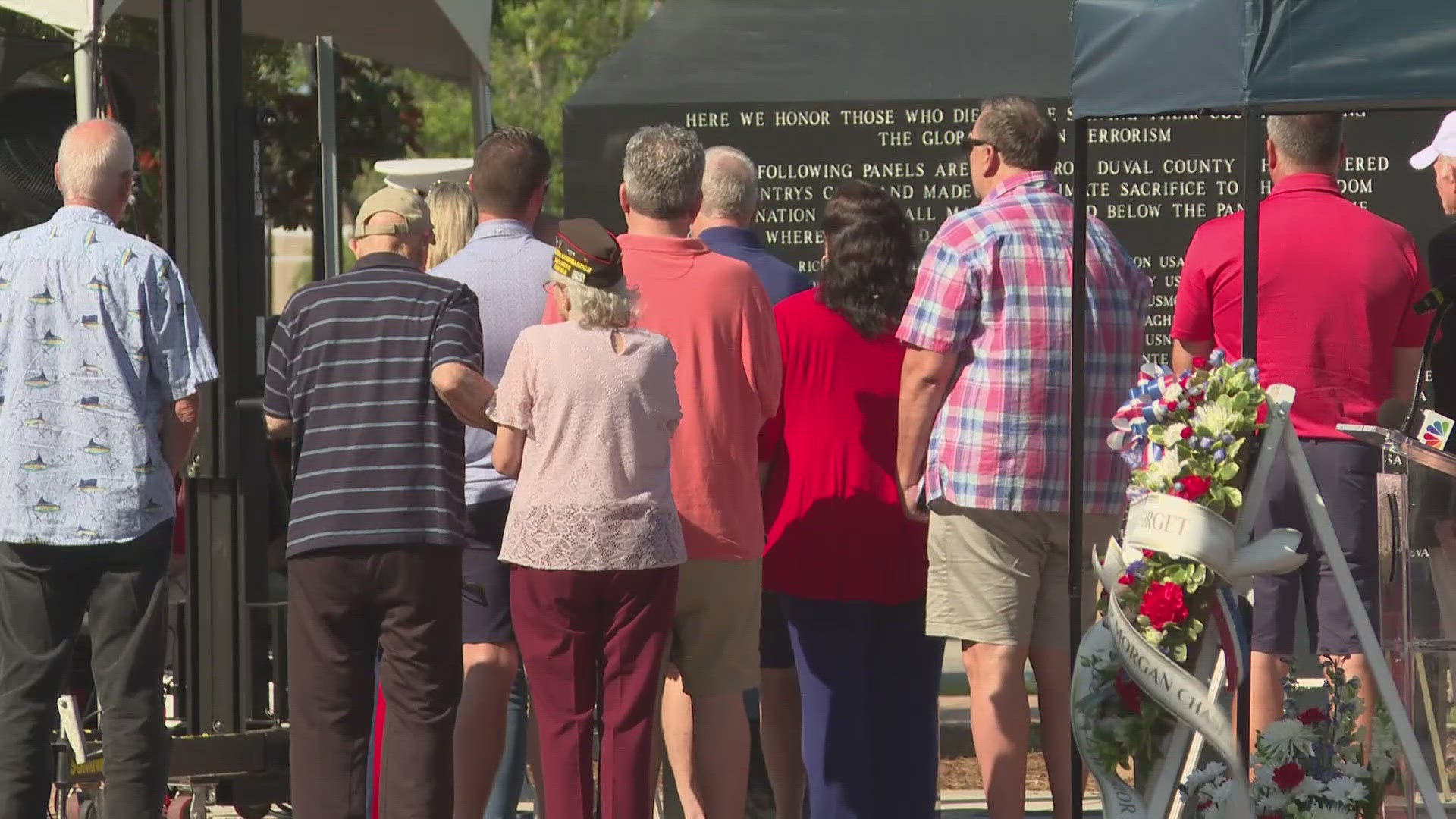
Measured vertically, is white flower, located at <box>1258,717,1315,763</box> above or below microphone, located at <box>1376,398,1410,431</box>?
below

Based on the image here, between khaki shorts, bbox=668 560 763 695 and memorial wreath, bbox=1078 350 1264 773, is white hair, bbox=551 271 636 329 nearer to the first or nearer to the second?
khaki shorts, bbox=668 560 763 695

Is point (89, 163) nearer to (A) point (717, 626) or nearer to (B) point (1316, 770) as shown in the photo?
(A) point (717, 626)

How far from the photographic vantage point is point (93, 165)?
540 cm

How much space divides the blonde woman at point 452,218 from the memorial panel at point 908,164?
2274mm

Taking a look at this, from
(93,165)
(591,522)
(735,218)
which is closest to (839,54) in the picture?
(735,218)

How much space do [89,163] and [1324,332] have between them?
126 inches

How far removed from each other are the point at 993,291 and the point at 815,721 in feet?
4.00

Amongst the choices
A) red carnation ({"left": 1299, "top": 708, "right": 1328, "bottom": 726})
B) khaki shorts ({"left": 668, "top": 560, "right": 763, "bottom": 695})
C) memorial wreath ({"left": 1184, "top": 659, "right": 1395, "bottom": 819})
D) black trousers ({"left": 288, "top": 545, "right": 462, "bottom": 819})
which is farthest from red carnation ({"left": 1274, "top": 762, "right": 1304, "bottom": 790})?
black trousers ({"left": 288, "top": 545, "right": 462, "bottom": 819})

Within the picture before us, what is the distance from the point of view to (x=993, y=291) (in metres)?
5.48

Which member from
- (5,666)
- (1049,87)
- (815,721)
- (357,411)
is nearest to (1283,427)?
(815,721)

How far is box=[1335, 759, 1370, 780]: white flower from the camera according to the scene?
15.7ft

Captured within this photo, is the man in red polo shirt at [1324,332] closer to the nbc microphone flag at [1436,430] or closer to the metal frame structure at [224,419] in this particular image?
the nbc microphone flag at [1436,430]

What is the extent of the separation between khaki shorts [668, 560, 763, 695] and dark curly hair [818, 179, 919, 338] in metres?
0.74

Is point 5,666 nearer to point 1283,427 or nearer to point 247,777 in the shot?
point 247,777
